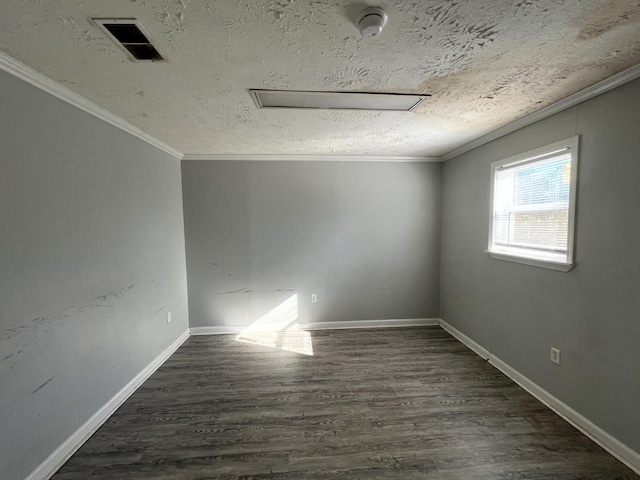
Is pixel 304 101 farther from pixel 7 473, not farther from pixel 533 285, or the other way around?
pixel 7 473

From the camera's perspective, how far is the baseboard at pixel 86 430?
59.5 inches

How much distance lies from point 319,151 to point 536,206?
7.52 feet

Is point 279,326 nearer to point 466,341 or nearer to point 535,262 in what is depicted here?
point 466,341

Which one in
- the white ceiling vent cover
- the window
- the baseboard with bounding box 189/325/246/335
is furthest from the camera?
the baseboard with bounding box 189/325/246/335

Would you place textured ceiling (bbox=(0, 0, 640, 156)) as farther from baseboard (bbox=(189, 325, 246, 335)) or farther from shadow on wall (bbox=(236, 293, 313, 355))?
baseboard (bbox=(189, 325, 246, 335))

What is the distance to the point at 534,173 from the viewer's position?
225cm

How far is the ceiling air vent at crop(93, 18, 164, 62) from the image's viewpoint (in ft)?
3.67

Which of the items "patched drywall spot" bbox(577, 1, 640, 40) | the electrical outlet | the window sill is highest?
"patched drywall spot" bbox(577, 1, 640, 40)

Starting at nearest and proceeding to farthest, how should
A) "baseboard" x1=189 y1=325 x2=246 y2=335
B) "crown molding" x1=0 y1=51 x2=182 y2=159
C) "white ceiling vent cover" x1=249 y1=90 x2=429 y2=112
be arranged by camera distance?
1. "crown molding" x1=0 y1=51 x2=182 y2=159
2. "white ceiling vent cover" x1=249 y1=90 x2=429 y2=112
3. "baseboard" x1=189 y1=325 x2=246 y2=335

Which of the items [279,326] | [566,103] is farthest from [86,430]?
[566,103]

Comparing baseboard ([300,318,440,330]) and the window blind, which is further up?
the window blind

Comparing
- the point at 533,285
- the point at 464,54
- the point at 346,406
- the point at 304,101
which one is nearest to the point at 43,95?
the point at 304,101

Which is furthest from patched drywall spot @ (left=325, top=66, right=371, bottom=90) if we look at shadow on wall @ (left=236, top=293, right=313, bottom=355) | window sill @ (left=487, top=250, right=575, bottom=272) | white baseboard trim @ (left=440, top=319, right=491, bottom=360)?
white baseboard trim @ (left=440, top=319, right=491, bottom=360)

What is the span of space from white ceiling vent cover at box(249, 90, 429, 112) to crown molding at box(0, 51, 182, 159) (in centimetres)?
118
